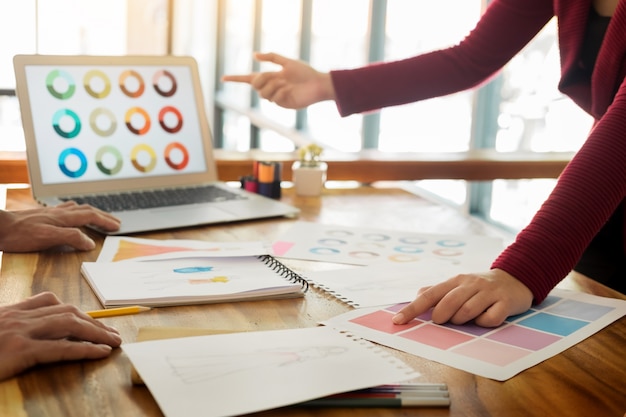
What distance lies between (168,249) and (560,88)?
2.66 feet

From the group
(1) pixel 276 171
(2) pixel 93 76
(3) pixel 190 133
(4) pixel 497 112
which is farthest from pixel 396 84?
(4) pixel 497 112

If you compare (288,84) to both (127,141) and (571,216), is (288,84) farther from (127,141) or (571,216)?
(571,216)

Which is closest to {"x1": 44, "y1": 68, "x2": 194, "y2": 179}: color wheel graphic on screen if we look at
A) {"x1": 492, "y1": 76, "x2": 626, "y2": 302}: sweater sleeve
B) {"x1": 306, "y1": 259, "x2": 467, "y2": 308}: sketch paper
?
{"x1": 306, "y1": 259, "x2": 467, "y2": 308}: sketch paper

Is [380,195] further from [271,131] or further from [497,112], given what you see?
[271,131]

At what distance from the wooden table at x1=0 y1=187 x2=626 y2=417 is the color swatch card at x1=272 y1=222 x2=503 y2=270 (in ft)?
0.28

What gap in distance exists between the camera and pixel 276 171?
A: 6.16ft

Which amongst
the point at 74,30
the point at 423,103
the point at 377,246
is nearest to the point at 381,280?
the point at 377,246

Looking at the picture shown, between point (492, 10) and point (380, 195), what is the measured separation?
55 centimetres

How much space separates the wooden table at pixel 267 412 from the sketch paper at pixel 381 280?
35 mm

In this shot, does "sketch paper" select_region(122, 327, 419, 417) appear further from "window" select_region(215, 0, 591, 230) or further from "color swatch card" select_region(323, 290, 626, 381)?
"window" select_region(215, 0, 591, 230)

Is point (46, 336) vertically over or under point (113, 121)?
under

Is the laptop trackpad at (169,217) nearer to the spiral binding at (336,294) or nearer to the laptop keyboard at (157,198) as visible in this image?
the laptop keyboard at (157,198)

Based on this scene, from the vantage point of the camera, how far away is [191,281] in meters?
1.17

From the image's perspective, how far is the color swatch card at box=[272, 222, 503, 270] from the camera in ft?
4.53
